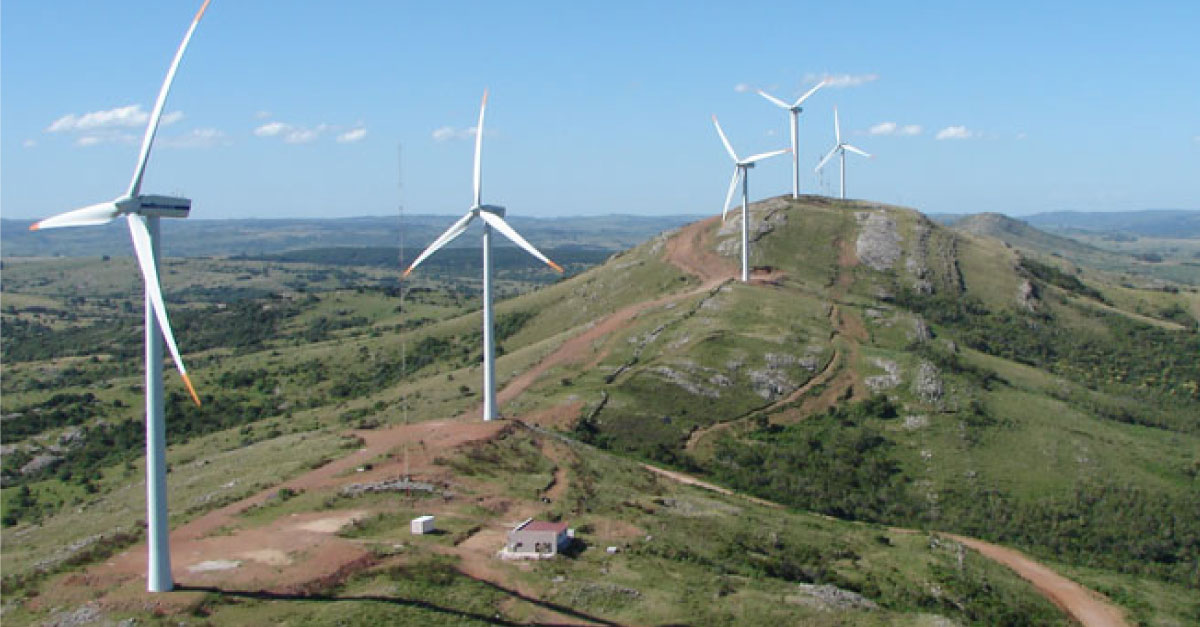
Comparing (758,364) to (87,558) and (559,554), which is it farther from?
(87,558)

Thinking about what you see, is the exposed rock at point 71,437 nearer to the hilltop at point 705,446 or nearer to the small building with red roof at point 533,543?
the hilltop at point 705,446

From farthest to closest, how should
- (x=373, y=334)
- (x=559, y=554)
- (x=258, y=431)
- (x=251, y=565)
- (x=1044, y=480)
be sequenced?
(x=373, y=334), (x=258, y=431), (x=1044, y=480), (x=559, y=554), (x=251, y=565)

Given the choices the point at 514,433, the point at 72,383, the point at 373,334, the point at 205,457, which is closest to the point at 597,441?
the point at 514,433

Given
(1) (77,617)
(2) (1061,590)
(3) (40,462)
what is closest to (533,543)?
(1) (77,617)

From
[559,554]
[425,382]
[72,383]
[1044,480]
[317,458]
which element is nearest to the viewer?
[559,554]

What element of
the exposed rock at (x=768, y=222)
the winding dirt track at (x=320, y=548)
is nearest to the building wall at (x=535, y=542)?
the winding dirt track at (x=320, y=548)

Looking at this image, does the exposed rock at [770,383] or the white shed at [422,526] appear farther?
the exposed rock at [770,383]

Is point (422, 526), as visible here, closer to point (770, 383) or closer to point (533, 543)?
point (533, 543)
